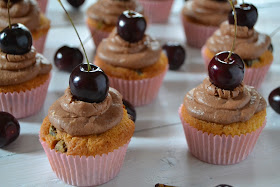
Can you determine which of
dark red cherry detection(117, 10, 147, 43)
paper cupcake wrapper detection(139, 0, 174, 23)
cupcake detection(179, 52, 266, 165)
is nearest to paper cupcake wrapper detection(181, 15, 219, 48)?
paper cupcake wrapper detection(139, 0, 174, 23)

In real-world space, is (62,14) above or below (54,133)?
below

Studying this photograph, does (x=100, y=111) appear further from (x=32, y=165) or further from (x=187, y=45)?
(x=187, y=45)

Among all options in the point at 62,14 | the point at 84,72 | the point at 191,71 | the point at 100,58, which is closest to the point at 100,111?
the point at 84,72

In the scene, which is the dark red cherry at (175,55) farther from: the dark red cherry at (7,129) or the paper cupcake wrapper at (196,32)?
the dark red cherry at (7,129)

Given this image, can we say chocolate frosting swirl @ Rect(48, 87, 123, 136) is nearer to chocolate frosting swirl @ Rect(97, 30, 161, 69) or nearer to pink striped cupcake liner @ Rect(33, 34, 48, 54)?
chocolate frosting swirl @ Rect(97, 30, 161, 69)

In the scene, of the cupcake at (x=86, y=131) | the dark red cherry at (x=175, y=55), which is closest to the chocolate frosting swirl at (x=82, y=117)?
the cupcake at (x=86, y=131)
